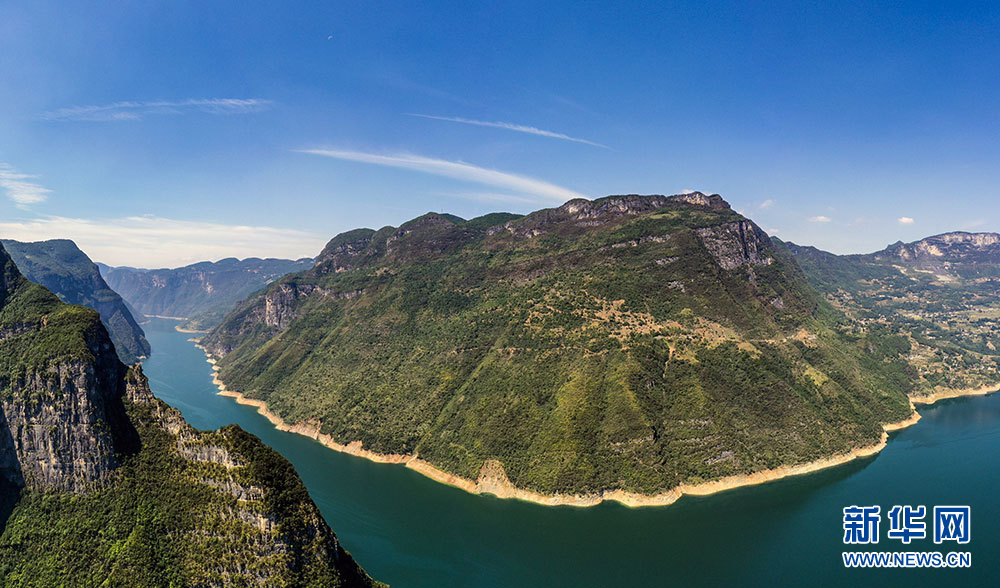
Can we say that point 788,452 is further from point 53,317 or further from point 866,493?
point 53,317

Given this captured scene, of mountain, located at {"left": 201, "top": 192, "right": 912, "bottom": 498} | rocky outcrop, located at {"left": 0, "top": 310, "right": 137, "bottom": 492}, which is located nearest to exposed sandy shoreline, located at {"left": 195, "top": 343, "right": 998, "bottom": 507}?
mountain, located at {"left": 201, "top": 192, "right": 912, "bottom": 498}

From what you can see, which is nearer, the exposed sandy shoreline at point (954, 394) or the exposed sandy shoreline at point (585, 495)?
the exposed sandy shoreline at point (585, 495)

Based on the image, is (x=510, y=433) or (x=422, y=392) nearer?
(x=510, y=433)

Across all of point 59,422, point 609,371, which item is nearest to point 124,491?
point 59,422

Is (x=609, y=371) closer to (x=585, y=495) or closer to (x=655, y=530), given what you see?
(x=585, y=495)

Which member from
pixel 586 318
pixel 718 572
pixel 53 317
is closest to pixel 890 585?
pixel 718 572

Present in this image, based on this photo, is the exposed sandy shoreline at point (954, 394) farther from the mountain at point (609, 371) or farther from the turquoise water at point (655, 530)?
the turquoise water at point (655, 530)

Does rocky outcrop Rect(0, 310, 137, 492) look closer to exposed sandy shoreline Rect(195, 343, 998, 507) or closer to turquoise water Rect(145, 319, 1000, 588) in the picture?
turquoise water Rect(145, 319, 1000, 588)

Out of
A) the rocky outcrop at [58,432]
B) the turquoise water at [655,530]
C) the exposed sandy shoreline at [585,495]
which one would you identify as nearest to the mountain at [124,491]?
the rocky outcrop at [58,432]
